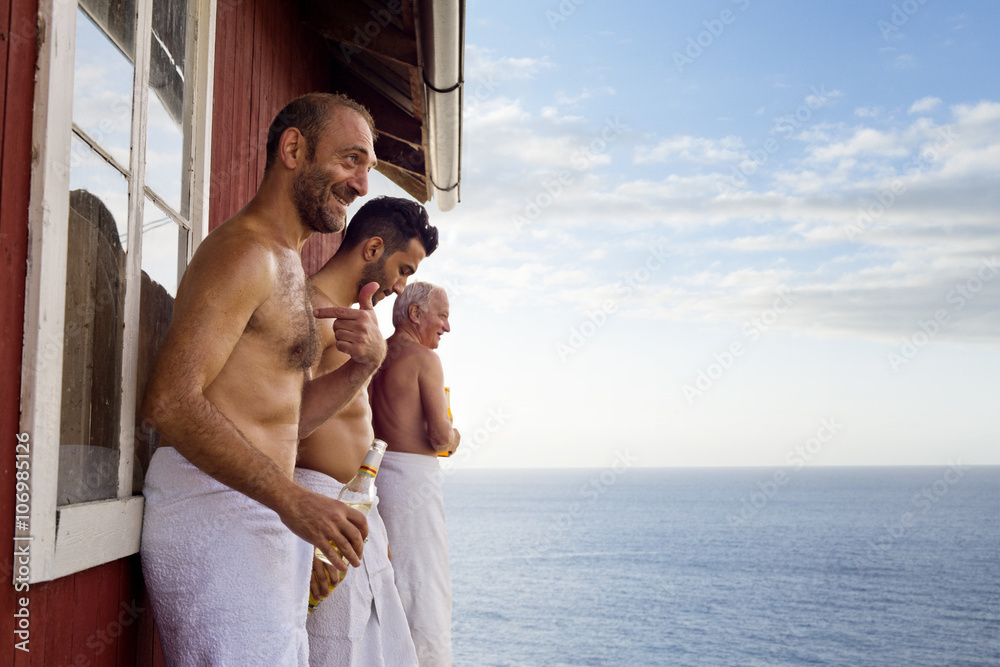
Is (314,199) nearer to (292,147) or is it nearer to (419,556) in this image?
(292,147)

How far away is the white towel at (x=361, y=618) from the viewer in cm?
237

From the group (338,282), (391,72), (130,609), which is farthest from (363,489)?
(391,72)

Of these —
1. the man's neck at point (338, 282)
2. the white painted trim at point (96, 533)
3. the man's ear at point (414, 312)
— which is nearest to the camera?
the white painted trim at point (96, 533)

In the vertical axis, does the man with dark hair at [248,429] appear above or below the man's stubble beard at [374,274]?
below

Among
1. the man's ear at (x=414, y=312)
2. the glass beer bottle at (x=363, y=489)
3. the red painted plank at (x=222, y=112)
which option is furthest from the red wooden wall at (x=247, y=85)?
the glass beer bottle at (x=363, y=489)

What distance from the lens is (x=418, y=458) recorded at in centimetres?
352

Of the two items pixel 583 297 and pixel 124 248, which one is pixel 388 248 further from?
pixel 583 297

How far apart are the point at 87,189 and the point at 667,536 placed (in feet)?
331

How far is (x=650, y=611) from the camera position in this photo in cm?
6222

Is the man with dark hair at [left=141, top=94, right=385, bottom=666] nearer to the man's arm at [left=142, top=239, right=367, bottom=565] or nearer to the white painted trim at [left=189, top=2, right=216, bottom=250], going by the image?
the man's arm at [left=142, top=239, right=367, bottom=565]

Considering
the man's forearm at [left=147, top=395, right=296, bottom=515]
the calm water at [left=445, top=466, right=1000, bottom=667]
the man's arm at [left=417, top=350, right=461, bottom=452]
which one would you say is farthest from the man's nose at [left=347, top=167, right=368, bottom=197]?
the calm water at [left=445, top=466, right=1000, bottom=667]

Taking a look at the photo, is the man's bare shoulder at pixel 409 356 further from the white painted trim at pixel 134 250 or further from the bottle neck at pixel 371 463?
the white painted trim at pixel 134 250

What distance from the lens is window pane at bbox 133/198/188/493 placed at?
185cm

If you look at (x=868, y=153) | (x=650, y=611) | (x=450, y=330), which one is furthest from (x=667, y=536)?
(x=450, y=330)
